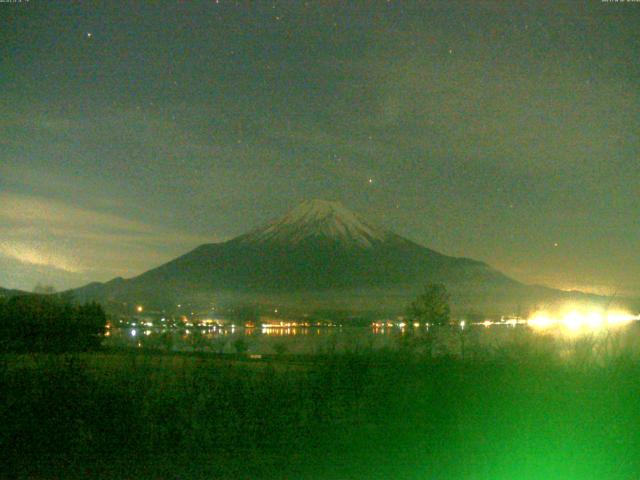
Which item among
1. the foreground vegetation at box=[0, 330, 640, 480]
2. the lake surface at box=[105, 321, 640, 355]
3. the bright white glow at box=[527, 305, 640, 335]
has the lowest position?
the foreground vegetation at box=[0, 330, 640, 480]

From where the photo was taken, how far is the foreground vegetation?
980cm

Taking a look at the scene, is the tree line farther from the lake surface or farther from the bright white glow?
the bright white glow

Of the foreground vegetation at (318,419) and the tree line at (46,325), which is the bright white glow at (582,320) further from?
the tree line at (46,325)

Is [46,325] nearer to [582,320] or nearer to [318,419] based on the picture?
[318,419]

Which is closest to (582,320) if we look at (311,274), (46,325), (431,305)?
(46,325)

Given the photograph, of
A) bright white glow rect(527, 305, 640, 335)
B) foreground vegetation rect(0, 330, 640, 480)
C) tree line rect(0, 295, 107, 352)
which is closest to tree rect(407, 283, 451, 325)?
tree line rect(0, 295, 107, 352)

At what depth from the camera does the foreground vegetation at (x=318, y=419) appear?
9805 millimetres

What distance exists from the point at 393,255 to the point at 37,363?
99.9 m

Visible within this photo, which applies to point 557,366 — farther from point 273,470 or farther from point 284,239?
point 284,239

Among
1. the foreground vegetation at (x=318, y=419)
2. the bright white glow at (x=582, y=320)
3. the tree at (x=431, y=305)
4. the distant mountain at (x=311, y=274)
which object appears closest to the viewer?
the foreground vegetation at (x=318, y=419)

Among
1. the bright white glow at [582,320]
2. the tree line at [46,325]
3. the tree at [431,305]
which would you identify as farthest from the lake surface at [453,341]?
the tree at [431,305]

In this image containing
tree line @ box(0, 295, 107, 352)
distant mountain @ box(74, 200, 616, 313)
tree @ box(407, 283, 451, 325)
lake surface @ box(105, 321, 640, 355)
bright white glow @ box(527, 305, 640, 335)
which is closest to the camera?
lake surface @ box(105, 321, 640, 355)

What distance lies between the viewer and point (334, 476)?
9219 mm

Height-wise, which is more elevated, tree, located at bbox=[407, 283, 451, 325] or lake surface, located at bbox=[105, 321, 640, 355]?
tree, located at bbox=[407, 283, 451, 325]
